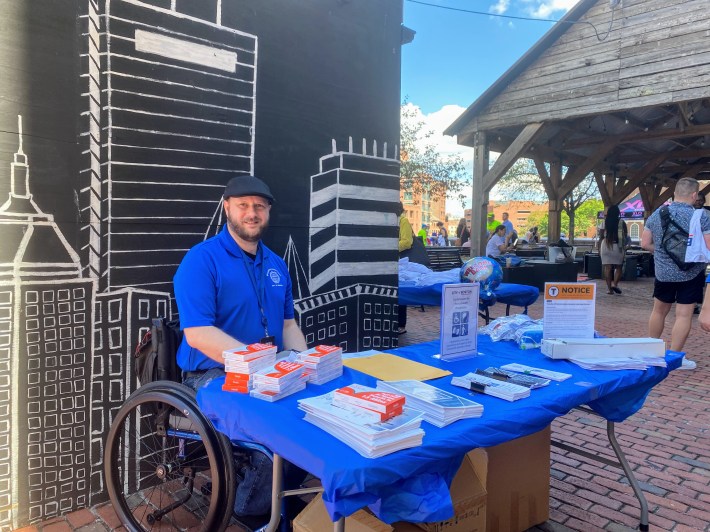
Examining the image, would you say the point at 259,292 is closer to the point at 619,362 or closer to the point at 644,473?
the point at 619,362

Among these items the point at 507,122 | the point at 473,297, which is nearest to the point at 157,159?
the point at 473,297

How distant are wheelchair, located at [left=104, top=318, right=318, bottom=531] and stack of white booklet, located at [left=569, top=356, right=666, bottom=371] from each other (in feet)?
4.59

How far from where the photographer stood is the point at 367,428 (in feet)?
4.51

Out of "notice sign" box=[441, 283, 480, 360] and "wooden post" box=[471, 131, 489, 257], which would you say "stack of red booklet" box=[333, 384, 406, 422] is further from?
"wooden post" box=[471, 131, 489, 257]

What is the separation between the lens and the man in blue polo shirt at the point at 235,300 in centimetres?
225

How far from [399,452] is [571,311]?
1.56 metres

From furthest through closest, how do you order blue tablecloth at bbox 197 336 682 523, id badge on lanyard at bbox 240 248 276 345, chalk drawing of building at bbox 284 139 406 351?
chalk drawing of building at bbox 284 139 406 351 < id badge on lanyard at bbox 240 248 276 345 < blue tablecloth at bbox 197 336 682 523

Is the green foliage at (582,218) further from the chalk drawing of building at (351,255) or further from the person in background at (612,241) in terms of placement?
the chalk drawing of building at (351,255)

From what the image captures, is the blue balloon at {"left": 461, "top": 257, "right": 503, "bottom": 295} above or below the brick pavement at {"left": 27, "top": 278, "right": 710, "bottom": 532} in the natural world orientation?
above

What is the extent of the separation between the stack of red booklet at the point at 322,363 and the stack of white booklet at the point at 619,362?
1.15m

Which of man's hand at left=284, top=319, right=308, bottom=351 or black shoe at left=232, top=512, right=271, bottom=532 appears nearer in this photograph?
black shoe at left=232, top=512, right=271, bottom=532

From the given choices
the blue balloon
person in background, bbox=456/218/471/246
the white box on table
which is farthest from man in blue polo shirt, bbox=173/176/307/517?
person in background, bbox=456/218/471/246

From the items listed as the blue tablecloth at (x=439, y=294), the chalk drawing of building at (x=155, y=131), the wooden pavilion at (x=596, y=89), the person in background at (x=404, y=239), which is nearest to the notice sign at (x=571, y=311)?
the chalk drawing of building at (x=155, y=131)

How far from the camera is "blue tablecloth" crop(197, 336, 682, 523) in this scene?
1.30 meters
